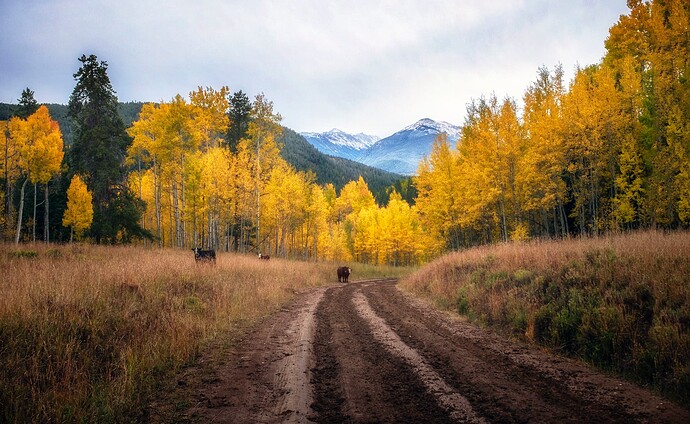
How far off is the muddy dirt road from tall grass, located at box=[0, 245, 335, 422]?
1.04 m

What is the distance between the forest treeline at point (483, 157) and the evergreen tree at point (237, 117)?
11cm

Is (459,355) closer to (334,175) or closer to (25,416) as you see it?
(25,416)

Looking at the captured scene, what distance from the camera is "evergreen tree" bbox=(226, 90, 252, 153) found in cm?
3262

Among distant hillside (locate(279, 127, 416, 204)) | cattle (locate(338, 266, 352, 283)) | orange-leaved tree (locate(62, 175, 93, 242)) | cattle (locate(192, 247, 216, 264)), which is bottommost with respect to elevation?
cattle (locate(338, 266, 352, 283))

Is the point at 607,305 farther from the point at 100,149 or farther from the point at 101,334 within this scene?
the point at 100,149

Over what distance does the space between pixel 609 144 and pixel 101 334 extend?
2707 cm

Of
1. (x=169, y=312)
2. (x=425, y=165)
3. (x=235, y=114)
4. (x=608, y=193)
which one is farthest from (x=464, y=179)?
(x=169, y=312)

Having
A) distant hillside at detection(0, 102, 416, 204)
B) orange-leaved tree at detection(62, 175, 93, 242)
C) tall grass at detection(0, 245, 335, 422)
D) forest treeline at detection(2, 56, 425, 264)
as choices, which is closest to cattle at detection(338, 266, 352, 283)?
forest treeline at detection(2, 56, 425, 264)

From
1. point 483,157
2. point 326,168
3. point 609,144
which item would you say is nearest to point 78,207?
point 483,157

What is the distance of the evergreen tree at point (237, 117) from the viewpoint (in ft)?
107

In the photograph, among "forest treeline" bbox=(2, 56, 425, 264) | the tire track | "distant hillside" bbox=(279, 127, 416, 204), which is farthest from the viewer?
"distant hillside" bbox=(279, 127, 416, 204)

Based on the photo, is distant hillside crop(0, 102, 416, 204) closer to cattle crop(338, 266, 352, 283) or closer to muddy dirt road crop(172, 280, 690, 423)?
cattle crop(338, 266, 352, 283)

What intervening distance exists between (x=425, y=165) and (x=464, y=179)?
22.9 feet

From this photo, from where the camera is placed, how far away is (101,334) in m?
6.52
